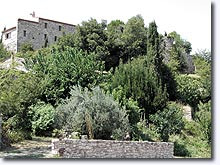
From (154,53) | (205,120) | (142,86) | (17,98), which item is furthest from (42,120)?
(154,53)

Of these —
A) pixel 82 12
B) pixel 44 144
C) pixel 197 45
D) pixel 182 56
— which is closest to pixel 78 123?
pixel 44 144

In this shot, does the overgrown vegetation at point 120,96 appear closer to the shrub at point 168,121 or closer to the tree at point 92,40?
the shrub at point 168,121

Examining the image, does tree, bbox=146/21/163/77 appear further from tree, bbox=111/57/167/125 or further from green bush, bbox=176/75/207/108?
green bush, bbox=176/75/207/108

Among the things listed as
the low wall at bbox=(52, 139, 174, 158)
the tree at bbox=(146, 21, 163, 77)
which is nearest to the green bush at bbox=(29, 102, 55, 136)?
the low wall at bbox=(52, 139, 174, 158)

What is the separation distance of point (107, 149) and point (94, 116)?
0.95 m

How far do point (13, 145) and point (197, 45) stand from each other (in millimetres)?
2846

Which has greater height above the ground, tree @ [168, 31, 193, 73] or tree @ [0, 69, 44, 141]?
tree @ [168, 31, 193, 73]

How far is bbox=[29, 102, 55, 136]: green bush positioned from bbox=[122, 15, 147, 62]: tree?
2.60 m

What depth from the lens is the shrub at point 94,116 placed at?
5.95 m

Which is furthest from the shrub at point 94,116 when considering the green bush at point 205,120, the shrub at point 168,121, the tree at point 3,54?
the tree at point 3,54

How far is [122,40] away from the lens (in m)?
9.91

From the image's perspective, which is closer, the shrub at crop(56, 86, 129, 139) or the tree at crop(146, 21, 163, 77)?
the shrub at crop(56, 86, 129, 139)

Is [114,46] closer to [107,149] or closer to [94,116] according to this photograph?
[94,116]

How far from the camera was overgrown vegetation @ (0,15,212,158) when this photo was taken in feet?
19.7
